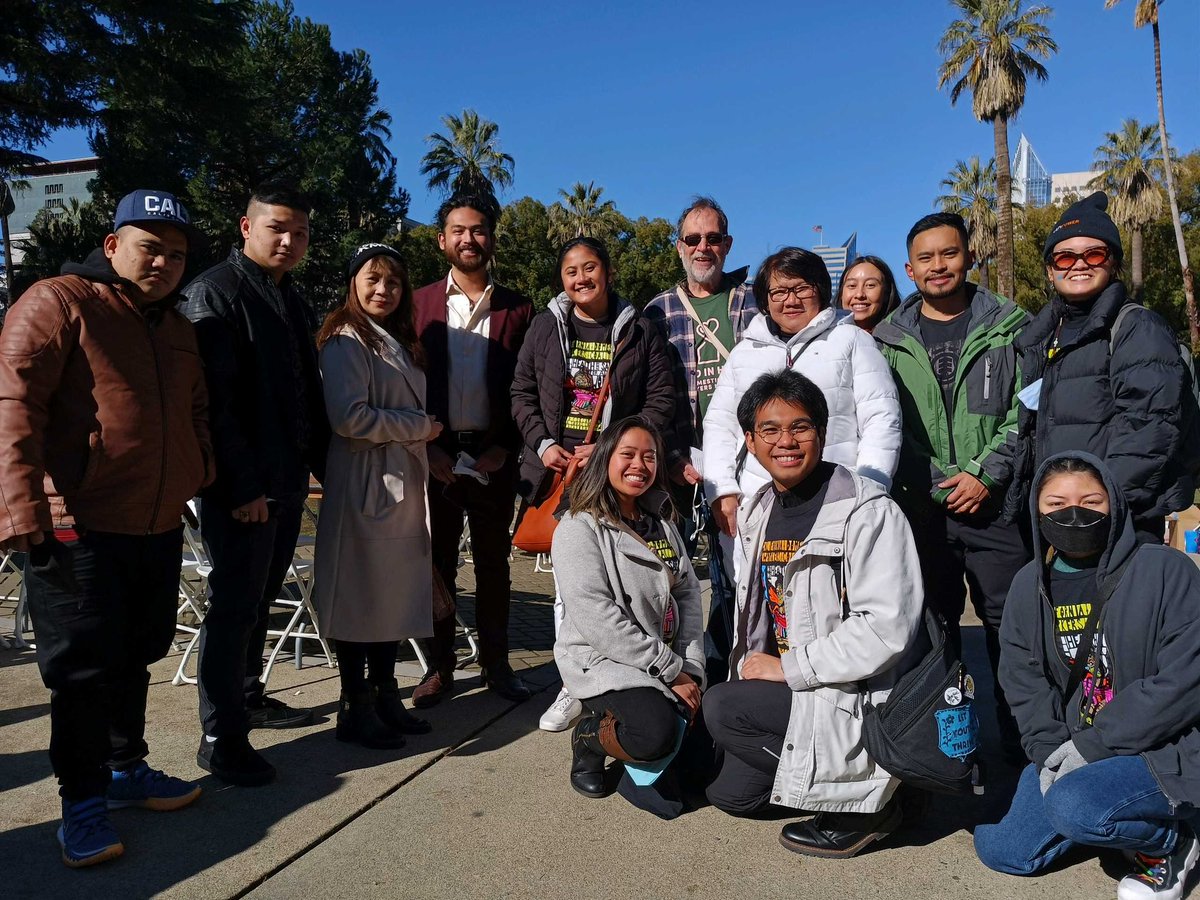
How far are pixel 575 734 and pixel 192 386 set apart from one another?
1.93 metres

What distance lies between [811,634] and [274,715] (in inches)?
99.6

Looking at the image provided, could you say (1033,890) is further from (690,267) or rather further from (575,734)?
(690,267)

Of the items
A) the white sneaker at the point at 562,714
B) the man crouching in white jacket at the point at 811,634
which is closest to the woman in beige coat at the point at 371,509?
the white sneaker at the point at 562,714

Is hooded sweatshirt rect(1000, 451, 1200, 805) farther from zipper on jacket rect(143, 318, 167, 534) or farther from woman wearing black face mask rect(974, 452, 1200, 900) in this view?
zipper on jacket rect(143, 318, 167, 534)

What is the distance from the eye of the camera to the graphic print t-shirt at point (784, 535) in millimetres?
3156

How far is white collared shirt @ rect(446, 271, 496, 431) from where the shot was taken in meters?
Answer: 4.47

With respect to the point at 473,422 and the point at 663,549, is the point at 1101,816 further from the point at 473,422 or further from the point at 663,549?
the point at 473,422

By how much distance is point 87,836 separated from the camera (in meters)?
2.79

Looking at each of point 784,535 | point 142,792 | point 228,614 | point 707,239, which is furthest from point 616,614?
point 707,239

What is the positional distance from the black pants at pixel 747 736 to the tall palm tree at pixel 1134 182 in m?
38.5

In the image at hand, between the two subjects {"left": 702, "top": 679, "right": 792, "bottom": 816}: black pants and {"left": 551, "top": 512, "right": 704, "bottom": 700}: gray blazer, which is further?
{"left": 551, "top": 512, "right": 704, "bottom": 700}: gray blazer

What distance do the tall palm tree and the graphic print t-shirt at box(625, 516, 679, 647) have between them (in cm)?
3809

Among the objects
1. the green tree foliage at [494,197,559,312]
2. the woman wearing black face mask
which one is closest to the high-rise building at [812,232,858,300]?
the woman wearing black face mask

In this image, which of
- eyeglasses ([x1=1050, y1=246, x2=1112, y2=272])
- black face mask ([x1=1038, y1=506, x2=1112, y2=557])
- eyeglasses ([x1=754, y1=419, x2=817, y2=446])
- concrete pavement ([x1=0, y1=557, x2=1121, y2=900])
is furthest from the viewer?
eyeglasses ([x1=1050, y1=246, x2=1112, y2=272])
